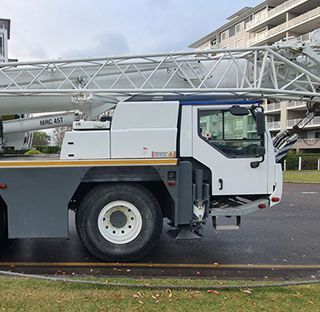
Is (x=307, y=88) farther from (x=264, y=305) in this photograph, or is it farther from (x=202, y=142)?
(x=264, y=305)

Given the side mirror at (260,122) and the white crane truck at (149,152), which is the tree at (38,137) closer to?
the white crane truck at (149,152)

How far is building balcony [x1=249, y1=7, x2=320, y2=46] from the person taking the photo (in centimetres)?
4800

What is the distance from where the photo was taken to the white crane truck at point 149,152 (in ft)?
20.3

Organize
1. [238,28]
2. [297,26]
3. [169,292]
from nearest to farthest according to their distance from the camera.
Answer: [169,292] < [297,26] < [238,28]

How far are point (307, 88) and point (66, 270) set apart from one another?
16.4ft

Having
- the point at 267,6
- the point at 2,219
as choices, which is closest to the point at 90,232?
the point at 2,219

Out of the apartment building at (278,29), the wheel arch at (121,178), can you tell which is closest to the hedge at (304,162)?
the apartment building at (278,29)

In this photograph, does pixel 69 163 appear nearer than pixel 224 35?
Yes

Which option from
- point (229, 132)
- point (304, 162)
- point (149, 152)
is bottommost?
point (304, 162)

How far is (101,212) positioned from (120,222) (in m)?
0.33

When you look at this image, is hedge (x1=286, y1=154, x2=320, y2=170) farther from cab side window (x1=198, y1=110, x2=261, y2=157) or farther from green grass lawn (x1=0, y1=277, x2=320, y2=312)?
green grass lawn (x1=0, y1=277, x2=320, y2=312)

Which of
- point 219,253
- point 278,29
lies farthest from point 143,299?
point 278,29

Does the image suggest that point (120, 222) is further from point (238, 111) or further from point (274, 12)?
point (274, 12)

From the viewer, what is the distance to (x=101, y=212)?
6234 millimetres
